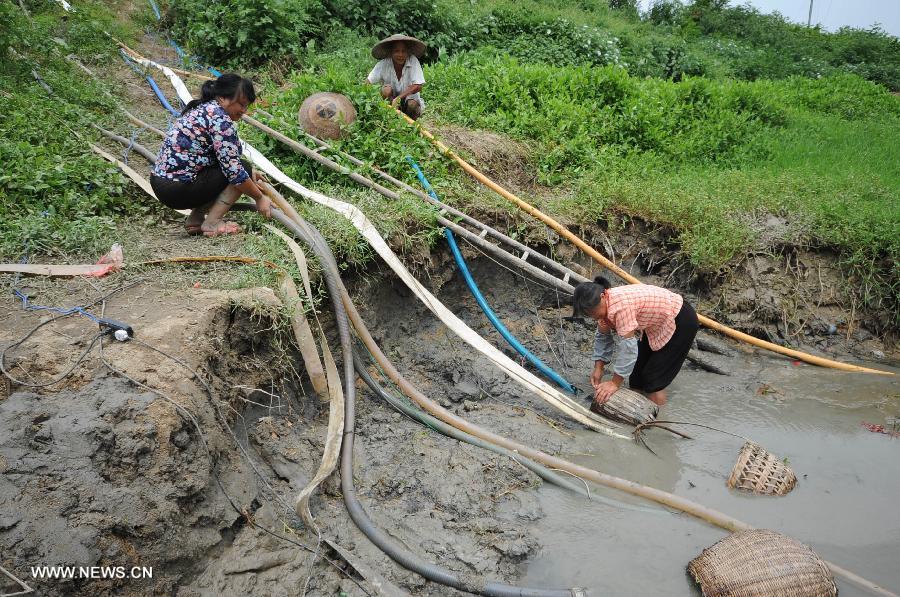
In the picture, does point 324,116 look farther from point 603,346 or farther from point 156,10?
point 156,10

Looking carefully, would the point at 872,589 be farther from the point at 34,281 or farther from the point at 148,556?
the point at 34,281

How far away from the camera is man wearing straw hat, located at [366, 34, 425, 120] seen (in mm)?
7012

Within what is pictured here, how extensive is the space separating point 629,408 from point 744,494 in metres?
0.94

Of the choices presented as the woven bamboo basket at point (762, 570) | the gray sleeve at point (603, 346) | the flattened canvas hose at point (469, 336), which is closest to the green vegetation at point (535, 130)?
the flattened canvas hose at point (469, 336)

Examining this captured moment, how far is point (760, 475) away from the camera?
4051mm

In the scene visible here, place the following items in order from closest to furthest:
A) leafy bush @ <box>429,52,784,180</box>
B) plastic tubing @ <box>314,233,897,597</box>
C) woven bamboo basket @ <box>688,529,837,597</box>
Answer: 1. woven bamboo basket @ <box>688,529,837,597</box>
2. plastic tubing @ <box>314,233,897,597</box>
3. leafy bush @ <box>429,52,784,180</box>

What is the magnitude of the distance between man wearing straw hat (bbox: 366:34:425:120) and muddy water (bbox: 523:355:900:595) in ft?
13.7

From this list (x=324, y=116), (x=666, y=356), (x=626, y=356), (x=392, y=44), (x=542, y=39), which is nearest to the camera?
(x=626, y=356)

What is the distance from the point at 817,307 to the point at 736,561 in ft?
12.5

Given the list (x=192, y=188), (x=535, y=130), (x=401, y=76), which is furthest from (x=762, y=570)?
(x=401, y=76)

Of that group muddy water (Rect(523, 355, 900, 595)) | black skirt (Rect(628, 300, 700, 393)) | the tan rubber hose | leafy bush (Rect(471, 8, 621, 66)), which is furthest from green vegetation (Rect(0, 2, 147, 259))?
leafy bush (Rect(471, 8, 621, 66))

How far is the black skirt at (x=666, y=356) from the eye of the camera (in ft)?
15.6

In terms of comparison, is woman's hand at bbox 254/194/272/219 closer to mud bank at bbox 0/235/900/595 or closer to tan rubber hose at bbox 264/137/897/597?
tan rubber hose at bbox 264/137/897/597

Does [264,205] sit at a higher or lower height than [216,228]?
higher
